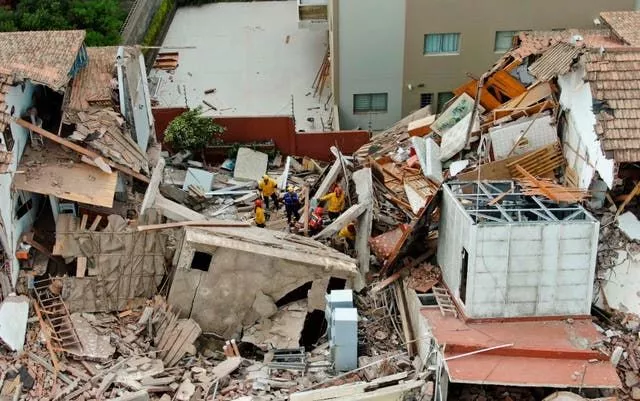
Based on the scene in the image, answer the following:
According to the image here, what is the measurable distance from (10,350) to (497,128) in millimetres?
13827

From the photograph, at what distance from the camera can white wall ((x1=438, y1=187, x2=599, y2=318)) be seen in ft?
54.0

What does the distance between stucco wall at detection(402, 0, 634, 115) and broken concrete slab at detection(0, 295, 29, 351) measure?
18.1 meters

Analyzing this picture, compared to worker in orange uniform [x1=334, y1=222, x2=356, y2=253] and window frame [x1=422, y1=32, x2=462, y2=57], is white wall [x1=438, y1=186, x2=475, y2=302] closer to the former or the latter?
worker in orange uniform [x1=334, y1=222, x2=356, y2=253]

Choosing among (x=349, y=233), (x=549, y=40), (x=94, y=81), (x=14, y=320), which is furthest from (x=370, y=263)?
(x=94, y=81)

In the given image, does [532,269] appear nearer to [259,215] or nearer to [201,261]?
[201,261]

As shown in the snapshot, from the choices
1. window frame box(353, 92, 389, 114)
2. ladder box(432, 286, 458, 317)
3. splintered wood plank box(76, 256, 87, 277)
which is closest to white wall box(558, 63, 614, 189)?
ladder box(432, 286, 458, 317)

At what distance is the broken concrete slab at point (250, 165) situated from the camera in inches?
1095

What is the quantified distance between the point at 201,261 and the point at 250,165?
9.41 metres

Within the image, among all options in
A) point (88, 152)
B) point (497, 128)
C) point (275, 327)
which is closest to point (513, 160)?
point (497, 128)

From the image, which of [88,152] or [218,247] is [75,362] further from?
[88,152]

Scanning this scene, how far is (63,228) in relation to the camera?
65.6 ft

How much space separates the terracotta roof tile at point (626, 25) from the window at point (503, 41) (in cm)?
595

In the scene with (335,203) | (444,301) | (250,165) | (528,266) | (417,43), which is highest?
(417,43)

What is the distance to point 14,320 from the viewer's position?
1814 centimetres
